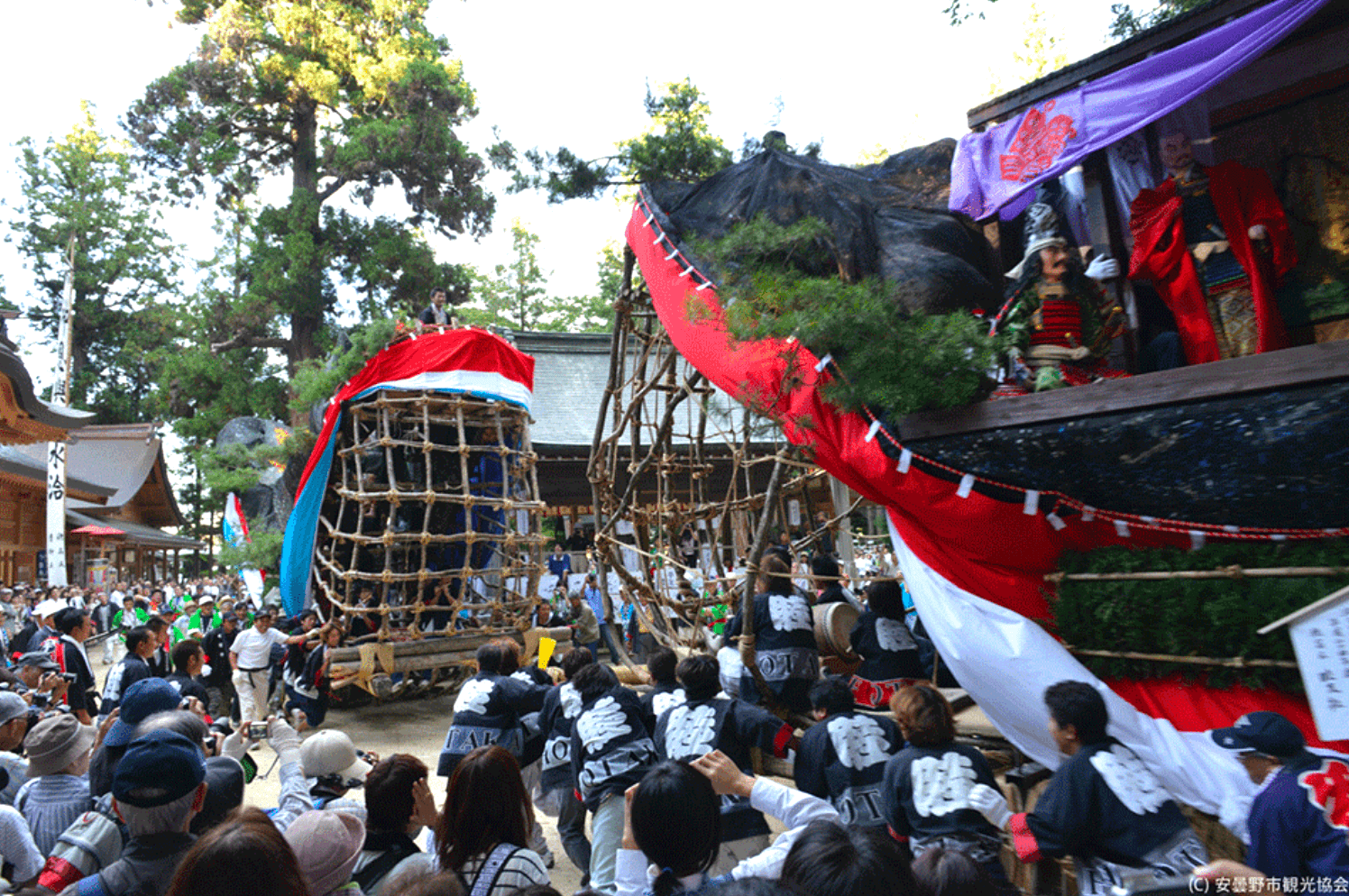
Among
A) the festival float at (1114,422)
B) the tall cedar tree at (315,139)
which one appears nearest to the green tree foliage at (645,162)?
the festival float at (1114,422)

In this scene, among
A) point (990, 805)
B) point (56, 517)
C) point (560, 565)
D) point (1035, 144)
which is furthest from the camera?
point (56, 517)

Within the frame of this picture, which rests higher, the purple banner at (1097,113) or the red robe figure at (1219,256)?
the purple banner at (1097,113)

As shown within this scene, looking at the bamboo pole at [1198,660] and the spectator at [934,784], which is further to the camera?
the bamboo pole at [1198,660]

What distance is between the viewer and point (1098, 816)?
8.07ft

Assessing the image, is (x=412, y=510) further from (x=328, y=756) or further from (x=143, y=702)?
(x=328, y=756)

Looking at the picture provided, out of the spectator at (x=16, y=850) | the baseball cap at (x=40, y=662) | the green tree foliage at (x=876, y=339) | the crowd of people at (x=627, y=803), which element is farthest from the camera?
the baseball cap at (x=40, y=662)

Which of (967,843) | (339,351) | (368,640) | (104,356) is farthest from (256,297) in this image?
(967,843)

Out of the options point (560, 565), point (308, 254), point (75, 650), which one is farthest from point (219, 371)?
point (75, 650)

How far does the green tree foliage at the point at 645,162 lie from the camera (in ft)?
21.7

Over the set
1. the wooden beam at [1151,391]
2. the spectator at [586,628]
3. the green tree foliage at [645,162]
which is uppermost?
the green tree foliage at [645,162]

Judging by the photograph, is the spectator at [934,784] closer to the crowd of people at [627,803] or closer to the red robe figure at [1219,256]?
the crowd of people at [627,803]

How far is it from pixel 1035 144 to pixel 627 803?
4.01 m

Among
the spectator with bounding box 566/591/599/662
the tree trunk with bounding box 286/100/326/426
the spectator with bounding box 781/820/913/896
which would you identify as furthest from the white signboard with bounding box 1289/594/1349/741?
the tree trunk with bounding box 286/100/326/426

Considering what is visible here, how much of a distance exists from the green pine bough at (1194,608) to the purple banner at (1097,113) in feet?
6.75
